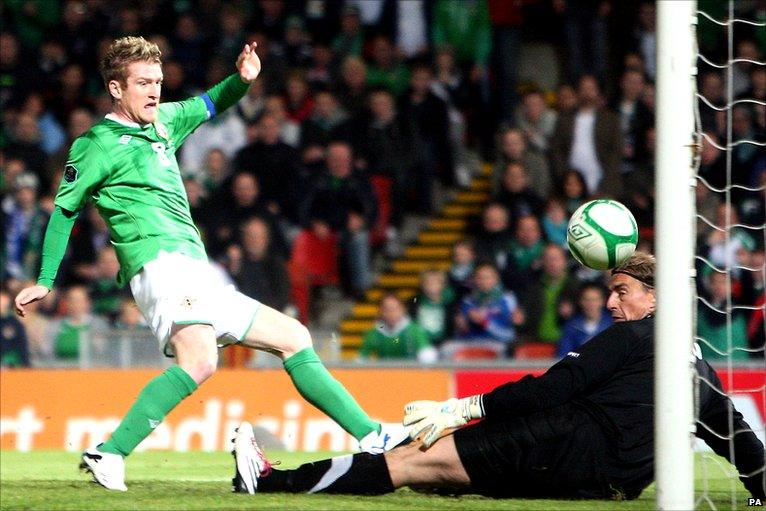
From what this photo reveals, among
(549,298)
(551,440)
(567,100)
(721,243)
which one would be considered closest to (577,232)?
(551,440)

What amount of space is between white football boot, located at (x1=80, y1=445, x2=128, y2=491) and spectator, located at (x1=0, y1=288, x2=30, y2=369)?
5.60m

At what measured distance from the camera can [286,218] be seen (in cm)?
1294

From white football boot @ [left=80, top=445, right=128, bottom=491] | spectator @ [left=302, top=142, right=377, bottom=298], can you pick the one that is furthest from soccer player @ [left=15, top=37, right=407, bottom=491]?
spectator @ [left=302, top=142, right=377, bottom=298]

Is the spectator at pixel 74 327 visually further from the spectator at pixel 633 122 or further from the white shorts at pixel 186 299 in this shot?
the white shorts at pixel 186 299

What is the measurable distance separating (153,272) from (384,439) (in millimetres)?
1201

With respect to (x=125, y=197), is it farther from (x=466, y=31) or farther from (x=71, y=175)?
(x=466, y=31)

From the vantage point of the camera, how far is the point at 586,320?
11.2m

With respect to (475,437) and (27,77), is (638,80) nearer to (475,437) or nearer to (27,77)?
(27,77)

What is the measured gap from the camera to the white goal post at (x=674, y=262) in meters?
4.91

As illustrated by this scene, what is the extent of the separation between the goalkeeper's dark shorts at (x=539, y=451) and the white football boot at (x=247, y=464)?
2.71ft

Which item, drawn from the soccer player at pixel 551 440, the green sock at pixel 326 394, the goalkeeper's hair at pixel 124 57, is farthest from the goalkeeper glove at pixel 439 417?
the goalkeeper's hair at pixel 124 57

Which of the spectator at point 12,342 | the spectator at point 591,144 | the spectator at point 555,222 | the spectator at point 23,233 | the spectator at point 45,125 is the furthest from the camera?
the spectator at point 45,125

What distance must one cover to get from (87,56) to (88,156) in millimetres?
8771

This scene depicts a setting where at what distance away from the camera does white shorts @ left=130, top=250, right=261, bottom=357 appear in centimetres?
594
